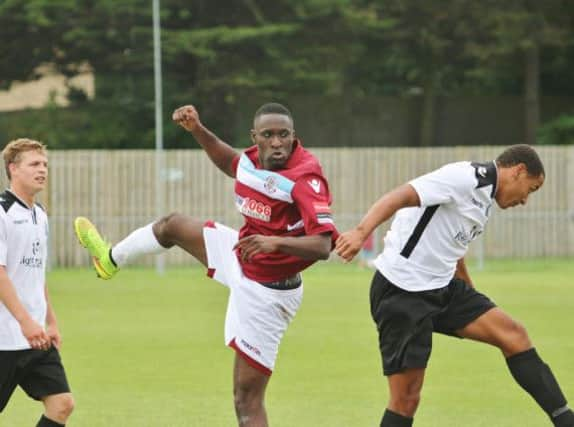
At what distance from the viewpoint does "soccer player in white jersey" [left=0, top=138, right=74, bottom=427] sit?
831cm

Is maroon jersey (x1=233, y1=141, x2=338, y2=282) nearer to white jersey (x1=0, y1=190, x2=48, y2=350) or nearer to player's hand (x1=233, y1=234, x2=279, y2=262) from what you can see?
player's hand (x1=233, y1=234, x2=279, y2=262)

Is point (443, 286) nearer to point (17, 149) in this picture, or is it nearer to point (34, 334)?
point (34, 334)

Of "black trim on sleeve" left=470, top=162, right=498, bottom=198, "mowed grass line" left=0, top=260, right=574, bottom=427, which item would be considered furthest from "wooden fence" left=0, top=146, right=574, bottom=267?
"black trim on sleeve" left=470, top=162, right=498, bottom=198

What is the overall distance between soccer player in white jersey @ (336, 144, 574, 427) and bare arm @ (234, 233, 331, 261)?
78 cm

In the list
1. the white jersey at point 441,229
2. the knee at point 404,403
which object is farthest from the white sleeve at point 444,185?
the knee at point 404,403

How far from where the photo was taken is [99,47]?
3631cm

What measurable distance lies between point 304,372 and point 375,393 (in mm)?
1578

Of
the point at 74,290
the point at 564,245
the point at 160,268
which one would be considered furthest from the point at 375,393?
the point at 564,245

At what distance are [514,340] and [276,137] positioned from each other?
7.10 ft

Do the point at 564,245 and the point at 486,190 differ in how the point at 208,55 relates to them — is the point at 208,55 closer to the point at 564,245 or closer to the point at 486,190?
the point at 564,245

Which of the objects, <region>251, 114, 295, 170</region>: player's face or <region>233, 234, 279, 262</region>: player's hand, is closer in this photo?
<region>233, 234, 279, 262</region>: player's hand

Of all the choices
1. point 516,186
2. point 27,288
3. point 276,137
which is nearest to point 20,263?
point 27,288

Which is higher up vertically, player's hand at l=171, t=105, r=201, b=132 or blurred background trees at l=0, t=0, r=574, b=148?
blurred background trees at l=0, t=0, r=574, b=148

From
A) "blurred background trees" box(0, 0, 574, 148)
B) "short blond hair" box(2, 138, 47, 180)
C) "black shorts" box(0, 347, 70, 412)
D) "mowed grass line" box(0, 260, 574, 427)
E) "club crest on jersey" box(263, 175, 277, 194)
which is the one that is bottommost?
"mowed grass line" box(0, 260, 574, 427)
